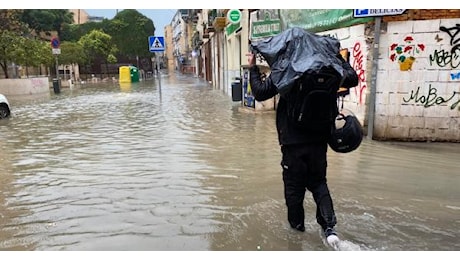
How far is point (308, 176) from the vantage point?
3.29 metres

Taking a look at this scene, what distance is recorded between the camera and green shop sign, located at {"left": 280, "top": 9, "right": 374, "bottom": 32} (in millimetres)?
8031

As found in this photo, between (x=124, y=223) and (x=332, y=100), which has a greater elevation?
(x=332, y=100)

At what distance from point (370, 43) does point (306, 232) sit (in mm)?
5146

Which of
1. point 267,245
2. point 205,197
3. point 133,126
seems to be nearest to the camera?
point 267,245

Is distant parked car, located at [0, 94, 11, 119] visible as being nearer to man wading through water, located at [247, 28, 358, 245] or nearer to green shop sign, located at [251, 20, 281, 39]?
green shop sign, located at [251, 20, 281, 39]

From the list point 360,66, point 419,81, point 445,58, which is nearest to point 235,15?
point 360,66

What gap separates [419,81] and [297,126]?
509 cm

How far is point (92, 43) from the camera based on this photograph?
145 feet

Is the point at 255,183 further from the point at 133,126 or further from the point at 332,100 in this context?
the point at 133,126

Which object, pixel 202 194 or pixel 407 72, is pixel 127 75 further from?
pixel 202 194

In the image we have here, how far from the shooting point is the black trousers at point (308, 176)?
3180 millimetres

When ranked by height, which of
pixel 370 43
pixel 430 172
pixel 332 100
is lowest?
pixel 430 172

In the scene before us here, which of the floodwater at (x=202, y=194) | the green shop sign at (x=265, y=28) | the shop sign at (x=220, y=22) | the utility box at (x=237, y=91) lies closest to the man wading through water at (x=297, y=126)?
the floodwater at (x=202, y=194)

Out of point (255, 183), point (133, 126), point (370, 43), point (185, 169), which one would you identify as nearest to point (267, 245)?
point (255, 183)
